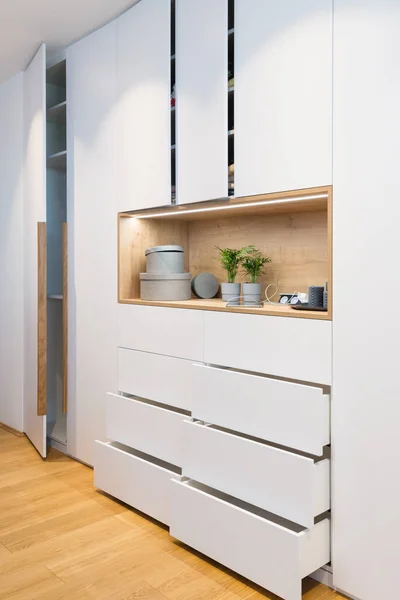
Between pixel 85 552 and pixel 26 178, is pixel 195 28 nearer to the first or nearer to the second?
pixel 26 178

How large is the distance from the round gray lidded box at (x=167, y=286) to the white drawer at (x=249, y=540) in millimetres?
859

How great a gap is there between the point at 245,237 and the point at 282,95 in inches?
33.9

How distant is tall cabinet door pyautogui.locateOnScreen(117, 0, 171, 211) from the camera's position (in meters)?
2.46

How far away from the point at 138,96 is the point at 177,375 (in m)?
1.37

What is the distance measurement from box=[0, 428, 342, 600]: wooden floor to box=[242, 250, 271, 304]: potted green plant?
1107 mm

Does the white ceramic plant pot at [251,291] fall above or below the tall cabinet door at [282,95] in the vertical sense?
below

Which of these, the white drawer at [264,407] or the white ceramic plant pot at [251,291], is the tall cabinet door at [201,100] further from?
the white drawer at [264,407]

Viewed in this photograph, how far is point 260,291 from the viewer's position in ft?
8.15

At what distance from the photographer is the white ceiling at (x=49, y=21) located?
260cm

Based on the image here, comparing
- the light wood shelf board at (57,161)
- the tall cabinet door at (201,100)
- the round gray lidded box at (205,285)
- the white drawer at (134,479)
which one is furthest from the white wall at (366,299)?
the light wood shelf board at (57,161)

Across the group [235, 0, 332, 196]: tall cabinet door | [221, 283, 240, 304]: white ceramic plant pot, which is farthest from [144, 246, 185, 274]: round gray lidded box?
[235, 0, 332, 196]: tall cabinet door

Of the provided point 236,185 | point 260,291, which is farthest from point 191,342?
point 236,185

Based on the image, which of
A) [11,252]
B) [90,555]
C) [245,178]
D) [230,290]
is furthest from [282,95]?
[11,252]

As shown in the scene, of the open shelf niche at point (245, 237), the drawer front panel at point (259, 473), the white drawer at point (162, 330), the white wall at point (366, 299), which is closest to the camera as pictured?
the white wall at point (366, 299)
